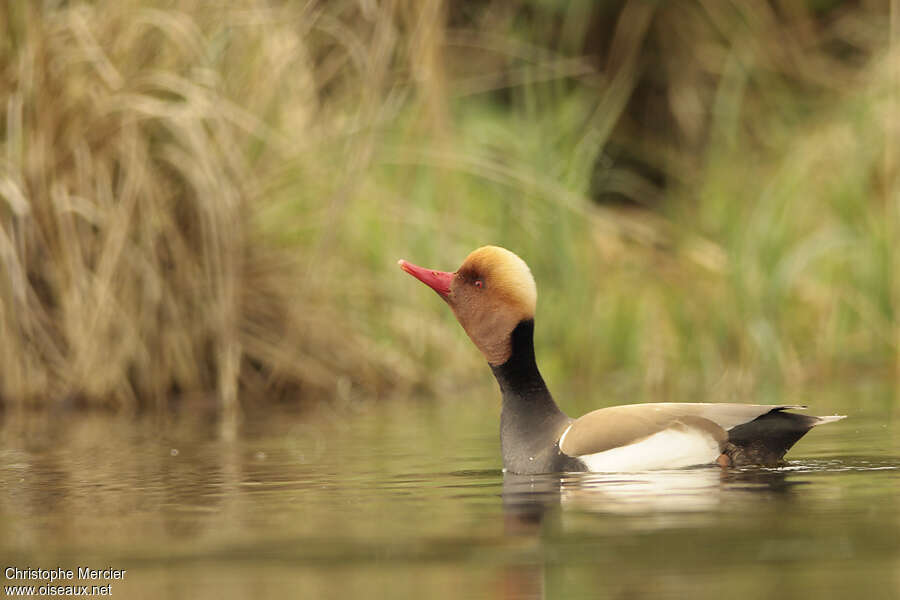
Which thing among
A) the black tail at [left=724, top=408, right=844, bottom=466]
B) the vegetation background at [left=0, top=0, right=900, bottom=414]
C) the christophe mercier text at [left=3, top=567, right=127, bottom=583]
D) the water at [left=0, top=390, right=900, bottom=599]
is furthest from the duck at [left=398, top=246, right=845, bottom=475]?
the vegetation background at [left=0, top=0, right=900, bottom=414]

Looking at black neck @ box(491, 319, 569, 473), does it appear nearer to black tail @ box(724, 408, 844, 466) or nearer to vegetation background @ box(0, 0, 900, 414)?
black tail @ box(724, 408, 844, 466)

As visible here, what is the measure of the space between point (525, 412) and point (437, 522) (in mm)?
1396

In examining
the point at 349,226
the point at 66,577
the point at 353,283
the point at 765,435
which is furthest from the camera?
the point at 349,226

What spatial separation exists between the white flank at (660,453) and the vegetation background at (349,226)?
10.3 feet

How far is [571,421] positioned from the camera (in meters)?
5.96

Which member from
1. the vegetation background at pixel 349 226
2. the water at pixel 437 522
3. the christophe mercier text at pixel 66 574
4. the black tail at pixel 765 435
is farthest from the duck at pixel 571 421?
the vegetation background at pixel 349 226

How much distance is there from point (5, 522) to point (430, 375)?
19.3 feet

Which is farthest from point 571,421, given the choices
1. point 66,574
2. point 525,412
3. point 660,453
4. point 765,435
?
point 66,574

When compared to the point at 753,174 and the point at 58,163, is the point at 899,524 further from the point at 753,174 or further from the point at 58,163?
the point at 753,174

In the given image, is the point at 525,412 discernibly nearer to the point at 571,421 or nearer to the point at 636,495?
the point at 571,421

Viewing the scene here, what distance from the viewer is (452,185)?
35.0ft

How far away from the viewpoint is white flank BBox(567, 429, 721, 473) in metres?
5.59

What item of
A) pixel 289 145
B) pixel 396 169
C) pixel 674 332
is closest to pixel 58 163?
pixel 289 145

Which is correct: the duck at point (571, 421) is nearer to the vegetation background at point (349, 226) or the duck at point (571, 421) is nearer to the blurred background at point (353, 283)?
the blurred background at point (353, 283)
